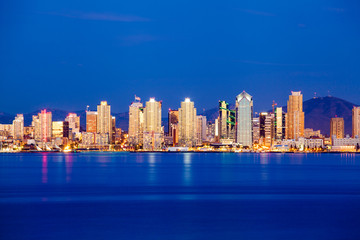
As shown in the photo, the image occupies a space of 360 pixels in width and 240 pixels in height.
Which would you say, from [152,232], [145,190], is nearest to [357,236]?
[152,232]

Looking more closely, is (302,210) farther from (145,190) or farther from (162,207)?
(145,190)

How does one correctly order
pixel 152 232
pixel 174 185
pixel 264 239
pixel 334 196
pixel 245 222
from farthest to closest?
pixel 174 185, pixel 334 196, pixel 245 222, pixel 152 232, pixel 264 239

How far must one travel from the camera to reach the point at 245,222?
35.5 m

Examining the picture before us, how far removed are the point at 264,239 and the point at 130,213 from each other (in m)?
11.7

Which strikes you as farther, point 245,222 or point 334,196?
point 334,196

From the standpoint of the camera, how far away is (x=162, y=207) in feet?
142

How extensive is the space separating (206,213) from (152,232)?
7.90 m

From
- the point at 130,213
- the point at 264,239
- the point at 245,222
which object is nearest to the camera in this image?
the point at 264,239

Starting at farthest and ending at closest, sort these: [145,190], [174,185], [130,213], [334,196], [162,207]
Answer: [174,185] → [145,190] → [334,196] → [162,207] → [130,213]

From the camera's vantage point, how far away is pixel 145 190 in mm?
57594

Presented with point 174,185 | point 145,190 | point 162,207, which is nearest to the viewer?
point 162,207

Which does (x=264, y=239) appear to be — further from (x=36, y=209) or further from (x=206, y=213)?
(x=36, y=209)

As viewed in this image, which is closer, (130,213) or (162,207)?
(130,213)

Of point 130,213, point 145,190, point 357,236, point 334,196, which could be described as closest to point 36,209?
point 130,213
